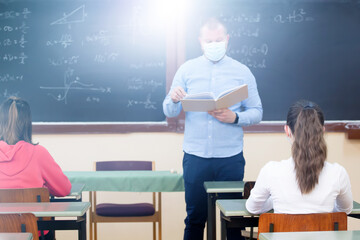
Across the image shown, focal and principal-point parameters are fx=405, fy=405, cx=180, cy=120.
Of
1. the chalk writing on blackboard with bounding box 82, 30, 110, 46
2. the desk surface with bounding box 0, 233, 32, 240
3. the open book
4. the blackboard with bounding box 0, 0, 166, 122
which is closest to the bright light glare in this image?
the blackboard with bounding box 0, 0, 166, 122

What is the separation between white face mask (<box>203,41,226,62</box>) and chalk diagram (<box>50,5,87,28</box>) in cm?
138

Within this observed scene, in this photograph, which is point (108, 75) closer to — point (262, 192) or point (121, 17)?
point (121, 17)

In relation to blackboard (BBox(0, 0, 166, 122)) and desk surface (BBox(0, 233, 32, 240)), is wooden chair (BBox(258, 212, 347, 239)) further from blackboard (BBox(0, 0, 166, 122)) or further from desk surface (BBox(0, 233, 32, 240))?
blackboard (BBox(0, 0, 166, 122))

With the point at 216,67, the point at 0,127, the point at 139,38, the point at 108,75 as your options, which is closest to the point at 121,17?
the point at 139,38

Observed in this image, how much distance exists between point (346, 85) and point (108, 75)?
213 centimetres

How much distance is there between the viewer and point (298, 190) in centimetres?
166

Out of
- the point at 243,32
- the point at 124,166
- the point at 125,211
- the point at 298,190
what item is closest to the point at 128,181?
the point at 125,211

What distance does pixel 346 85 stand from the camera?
365cm

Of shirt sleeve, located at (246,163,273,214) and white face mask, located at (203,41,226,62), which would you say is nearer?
shirt sleeve, located at (246,163,273,214)

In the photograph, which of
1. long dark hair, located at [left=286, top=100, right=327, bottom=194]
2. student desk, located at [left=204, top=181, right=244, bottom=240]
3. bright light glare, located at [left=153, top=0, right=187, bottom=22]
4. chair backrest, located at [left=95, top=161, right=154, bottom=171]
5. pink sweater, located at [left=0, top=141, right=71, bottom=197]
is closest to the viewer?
long dark hair, located at [left=286, top=100, right=327, bottom=194]

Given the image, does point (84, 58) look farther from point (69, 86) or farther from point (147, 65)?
point (147, 65)

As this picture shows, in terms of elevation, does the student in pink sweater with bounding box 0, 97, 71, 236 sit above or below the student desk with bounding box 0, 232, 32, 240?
above

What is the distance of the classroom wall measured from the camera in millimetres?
3596

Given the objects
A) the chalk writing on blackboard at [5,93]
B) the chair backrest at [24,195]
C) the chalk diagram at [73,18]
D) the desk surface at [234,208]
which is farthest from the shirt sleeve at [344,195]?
the chalk writing on blackboard at [5,93]
